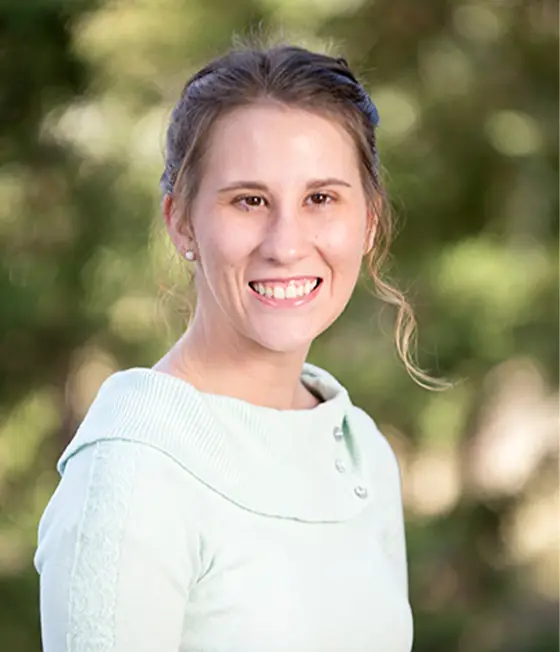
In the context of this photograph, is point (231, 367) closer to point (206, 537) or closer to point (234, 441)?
point (234, 441)

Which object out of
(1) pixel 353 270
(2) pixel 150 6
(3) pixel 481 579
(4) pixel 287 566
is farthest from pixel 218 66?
(3) pixel 481 579

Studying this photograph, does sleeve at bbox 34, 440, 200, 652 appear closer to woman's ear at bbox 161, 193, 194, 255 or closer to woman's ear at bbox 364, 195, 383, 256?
woman's ear at bbox 161, 193, 194, 255

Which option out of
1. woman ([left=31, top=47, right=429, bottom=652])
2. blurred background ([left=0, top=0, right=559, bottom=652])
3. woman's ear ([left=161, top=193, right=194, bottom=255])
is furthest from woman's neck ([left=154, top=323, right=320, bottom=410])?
blurred background ([left=0, top=0, right=559, bottom=652])

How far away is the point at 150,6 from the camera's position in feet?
13.3

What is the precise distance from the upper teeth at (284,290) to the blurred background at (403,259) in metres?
2.52

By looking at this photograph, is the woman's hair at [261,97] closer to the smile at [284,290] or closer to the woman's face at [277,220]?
the woman's face at [277,220]

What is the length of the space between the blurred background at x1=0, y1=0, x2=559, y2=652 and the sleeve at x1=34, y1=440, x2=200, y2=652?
8.72ft

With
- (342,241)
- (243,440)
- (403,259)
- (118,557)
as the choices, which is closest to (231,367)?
(243,440)

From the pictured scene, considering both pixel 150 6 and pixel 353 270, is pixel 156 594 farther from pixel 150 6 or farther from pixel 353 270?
pixel 150 6

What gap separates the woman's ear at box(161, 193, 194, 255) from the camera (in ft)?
4.75

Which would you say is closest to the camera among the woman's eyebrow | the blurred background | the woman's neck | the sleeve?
the sleeve

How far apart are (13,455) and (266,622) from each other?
10.5ft

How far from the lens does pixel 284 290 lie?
139cm

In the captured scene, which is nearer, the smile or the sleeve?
the sleeve
